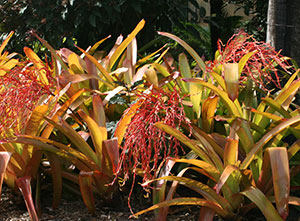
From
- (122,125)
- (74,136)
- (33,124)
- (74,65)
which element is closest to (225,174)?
(122,125)

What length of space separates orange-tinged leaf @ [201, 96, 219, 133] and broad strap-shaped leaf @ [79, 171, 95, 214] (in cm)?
69

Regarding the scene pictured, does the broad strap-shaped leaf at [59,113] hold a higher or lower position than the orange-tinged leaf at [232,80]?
lower

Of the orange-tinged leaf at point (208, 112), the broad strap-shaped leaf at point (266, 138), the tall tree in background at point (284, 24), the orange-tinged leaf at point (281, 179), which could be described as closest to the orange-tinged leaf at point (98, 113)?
the orange-tinged leaf at point (208, 112)

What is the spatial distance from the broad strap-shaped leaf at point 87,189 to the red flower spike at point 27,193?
246mm

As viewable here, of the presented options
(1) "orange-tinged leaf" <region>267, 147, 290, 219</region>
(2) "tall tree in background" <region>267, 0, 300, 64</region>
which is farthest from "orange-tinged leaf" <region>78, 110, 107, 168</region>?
(2) "tall tree in background" <region>267, 0, 300, 64</region>

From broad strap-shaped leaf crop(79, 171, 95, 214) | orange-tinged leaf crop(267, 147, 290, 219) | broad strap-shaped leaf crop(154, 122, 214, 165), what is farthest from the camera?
broad strap-shaped leaf crop(79, 171, 95, 214)

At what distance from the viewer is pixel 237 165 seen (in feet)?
7.36

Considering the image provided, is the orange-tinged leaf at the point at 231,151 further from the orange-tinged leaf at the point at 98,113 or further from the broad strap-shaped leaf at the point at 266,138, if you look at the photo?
the orange-tinged leaf at the point at 98,113

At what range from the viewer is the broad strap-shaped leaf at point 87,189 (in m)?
2.35

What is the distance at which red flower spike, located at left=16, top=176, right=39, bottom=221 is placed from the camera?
7.51 feet

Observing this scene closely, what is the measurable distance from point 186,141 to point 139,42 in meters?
2.77

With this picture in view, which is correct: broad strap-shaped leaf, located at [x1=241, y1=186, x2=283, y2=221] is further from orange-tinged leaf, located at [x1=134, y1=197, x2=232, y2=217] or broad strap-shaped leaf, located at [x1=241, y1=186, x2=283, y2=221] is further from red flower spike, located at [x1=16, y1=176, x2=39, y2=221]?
red flower spike, located at [x1=16, y1=176, x2=39, y2=221]

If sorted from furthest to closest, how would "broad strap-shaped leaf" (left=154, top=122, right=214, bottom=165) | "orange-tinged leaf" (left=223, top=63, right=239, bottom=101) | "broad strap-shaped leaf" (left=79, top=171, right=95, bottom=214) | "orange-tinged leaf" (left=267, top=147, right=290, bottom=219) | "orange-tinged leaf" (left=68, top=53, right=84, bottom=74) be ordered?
"orange-tinged leaf" (left=68, top=53, right=84, bottom=74), "broad strap-shaped leaf" (left=79, top=171, right=95, bottom=214), "orange-tinged leaf" (left=223, top=63, right=239, bottom=101), "broad strap-shaped leaf" (left=154, top=122, right=214, bottom=165), "orange-tinged leaf" (left=267, top=147, right=290, bottom=219)

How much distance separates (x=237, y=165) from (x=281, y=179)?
0.26m
